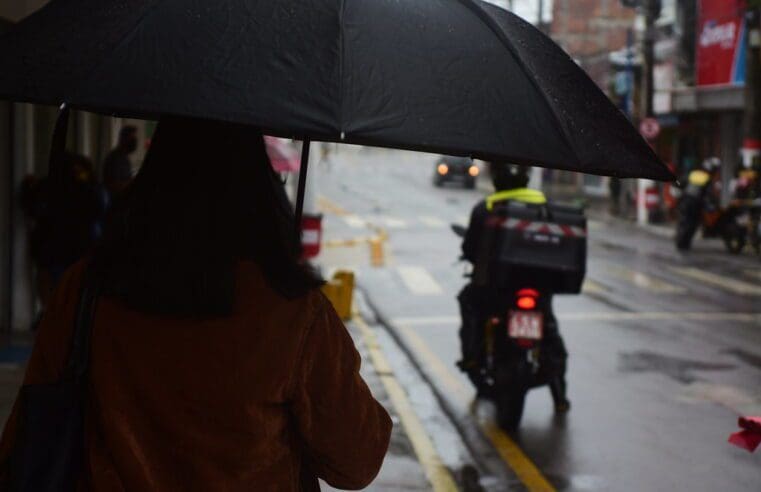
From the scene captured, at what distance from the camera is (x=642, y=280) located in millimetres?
17031

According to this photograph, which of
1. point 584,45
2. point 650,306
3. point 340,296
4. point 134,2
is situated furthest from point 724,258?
point 584,45

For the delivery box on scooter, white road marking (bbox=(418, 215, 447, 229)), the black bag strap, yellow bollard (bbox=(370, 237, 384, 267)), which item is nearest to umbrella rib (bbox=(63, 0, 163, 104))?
the black bag strap

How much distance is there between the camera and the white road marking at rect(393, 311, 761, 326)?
12828 mm

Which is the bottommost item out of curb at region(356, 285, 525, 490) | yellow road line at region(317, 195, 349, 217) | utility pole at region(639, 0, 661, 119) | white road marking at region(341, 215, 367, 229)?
yellow road line at region(317, 195, 349, 217)

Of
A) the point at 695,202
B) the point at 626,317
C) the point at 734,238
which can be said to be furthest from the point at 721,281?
the point at 695,202

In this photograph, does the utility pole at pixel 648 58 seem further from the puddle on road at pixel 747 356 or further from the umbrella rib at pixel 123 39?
the umbrella rib at pixel 123 39

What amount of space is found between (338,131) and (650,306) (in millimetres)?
12107

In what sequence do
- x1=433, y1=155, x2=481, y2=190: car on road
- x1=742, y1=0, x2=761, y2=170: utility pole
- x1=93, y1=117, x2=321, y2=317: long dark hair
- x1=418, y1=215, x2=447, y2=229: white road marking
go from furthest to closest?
1. x1=433, y1=155, x2=481, y2=190: car on road
2. x1=418, y1=215, x2=447, y2=229: white road marking
3. x1=742, y1=0, x2=761, y2=170: utility pole
4. x1=93, y1=117, x2=321, y2=317: long dark hair

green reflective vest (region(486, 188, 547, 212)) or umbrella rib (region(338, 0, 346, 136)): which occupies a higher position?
umbrella rib (region(338, 0, 346, 136))

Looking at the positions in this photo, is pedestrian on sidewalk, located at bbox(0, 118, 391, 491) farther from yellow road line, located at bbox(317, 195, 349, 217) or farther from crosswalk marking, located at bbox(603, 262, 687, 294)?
yellow road line, located at bbox(317, 195, 349, 217)

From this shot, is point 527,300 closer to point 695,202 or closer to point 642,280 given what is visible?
point 642,280

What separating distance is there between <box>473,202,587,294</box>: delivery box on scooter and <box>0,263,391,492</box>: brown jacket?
5.13 m

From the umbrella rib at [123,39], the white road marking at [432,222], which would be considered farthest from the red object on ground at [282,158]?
the white road marking at [432,222]

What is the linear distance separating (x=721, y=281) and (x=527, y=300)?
1039 cm
